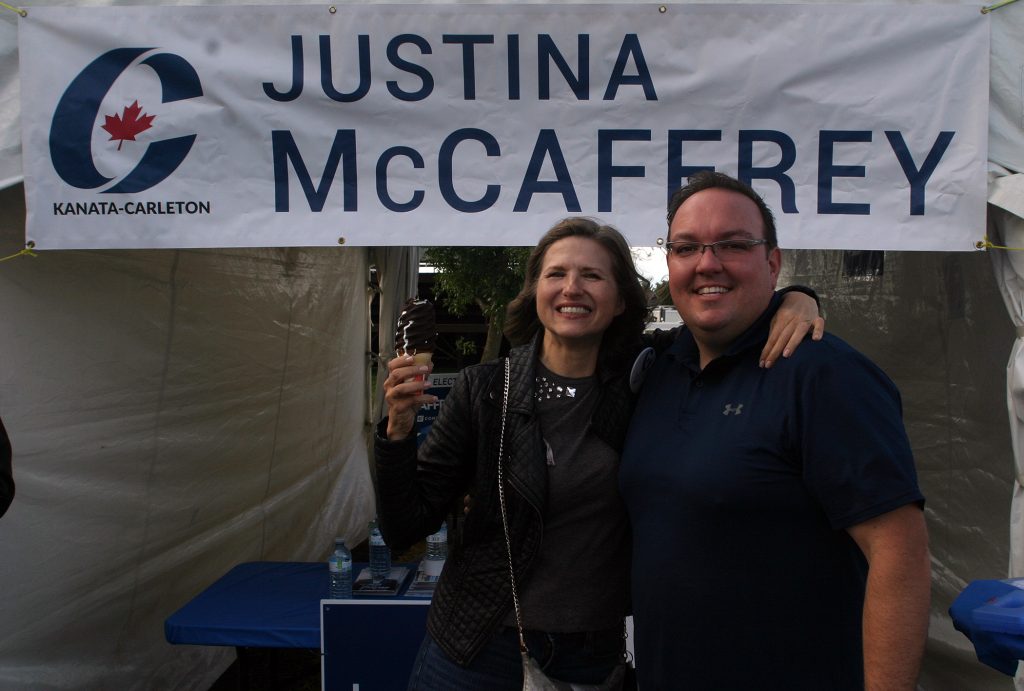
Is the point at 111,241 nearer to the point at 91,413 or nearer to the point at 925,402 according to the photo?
the point at 91,413

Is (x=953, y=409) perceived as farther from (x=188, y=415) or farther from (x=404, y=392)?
(x=188, y=415)

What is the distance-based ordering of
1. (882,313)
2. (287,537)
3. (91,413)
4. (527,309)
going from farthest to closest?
(287,537), (882,313), (91,413), (527,309)

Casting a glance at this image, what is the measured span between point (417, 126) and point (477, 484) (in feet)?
4.50

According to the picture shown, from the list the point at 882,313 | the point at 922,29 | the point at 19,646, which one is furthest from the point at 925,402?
the point at 19,646

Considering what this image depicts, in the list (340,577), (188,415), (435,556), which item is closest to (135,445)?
(188,415)

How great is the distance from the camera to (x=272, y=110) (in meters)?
2.59

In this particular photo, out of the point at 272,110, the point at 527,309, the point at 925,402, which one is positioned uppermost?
the point at 272,110

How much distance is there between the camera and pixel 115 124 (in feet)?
8.43

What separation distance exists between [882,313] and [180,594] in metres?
3.93

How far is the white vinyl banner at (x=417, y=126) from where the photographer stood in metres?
2.53

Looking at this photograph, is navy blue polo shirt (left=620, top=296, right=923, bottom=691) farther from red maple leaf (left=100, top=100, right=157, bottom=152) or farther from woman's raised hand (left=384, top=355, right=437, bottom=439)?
red maple leaf (left=100, top=100, right=157, bottom=152)

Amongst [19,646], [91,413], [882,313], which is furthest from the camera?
[882,313]

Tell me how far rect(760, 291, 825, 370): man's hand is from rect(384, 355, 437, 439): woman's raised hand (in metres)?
0.67

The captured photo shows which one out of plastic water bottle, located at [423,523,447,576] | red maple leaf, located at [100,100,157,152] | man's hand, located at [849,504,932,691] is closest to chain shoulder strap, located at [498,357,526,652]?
man's hand, located at [849,504,932,691]
